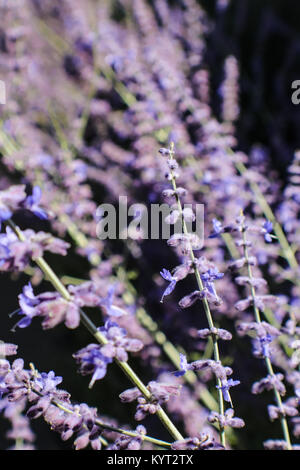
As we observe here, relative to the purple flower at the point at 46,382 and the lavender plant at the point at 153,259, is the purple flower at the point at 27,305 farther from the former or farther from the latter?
the purple flower at the point at 46,382

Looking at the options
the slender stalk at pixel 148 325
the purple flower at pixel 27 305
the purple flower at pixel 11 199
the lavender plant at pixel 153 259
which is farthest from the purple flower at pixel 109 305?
the slender stalk at pixel 148 325

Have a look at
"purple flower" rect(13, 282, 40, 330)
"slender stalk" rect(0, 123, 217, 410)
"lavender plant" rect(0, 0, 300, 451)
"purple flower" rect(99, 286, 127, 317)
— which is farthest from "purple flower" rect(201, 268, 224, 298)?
"slender stalk" rect(0, 123, 217, 410)

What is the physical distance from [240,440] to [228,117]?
167 centimetres

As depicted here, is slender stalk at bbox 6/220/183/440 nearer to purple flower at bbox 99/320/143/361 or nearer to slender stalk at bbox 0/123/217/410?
purple flower at bbox 99/320/143/361

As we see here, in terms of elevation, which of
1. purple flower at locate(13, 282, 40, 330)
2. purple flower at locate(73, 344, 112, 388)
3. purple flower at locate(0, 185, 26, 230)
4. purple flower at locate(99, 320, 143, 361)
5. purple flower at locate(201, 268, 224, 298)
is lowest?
purple flower at locate(73, 344, 112, 388)

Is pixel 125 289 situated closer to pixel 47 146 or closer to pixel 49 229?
pixel 49 229

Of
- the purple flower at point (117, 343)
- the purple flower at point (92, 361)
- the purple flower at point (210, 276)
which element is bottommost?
the purple flower at point (92, 361)

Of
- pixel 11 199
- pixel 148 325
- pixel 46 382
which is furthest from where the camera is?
pixel 148 325

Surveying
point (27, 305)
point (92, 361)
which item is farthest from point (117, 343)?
point (27, 305)

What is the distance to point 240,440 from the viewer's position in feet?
5.91

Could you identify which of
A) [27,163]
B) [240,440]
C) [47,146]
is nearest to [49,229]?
[47,146]

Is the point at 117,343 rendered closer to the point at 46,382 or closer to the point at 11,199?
the point at 46,382
